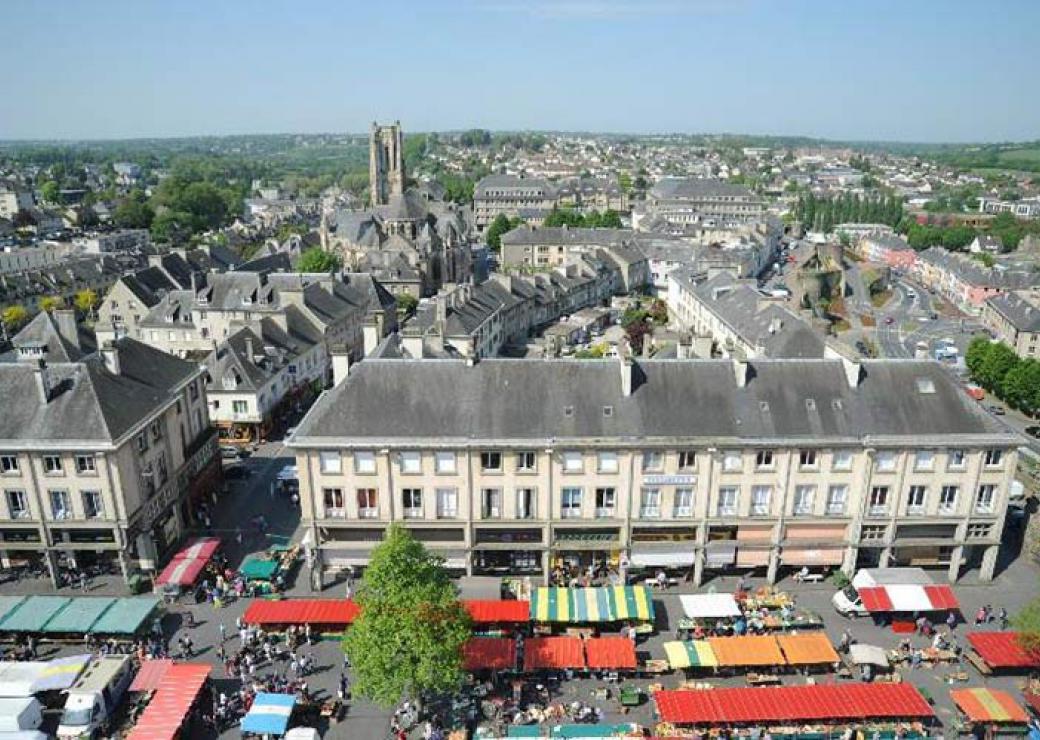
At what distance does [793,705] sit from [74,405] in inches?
1531

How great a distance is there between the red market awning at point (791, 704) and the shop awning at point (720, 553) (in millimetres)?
9784

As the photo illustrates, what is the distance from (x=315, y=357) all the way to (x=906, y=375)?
53.5 meters

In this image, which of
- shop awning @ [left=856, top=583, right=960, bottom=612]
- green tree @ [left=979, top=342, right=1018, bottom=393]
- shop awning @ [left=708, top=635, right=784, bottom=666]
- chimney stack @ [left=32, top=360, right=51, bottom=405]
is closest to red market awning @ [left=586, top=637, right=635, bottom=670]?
shop awning @ [left=708, top=635, right=784, bottom=666]

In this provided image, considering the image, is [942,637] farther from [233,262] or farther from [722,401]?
[233,262]

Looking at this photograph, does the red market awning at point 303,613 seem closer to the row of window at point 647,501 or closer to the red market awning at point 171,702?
the red market awning at point 171,702

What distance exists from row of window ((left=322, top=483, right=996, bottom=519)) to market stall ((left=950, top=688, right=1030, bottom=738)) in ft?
36.3

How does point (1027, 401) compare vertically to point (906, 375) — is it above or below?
below

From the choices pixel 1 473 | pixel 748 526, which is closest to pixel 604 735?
pixel 748 526

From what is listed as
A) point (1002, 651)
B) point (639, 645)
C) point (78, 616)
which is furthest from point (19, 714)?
point (1002, 651)

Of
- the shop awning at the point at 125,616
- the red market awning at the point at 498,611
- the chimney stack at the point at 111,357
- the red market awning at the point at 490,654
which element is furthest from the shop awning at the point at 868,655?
the chimney stack at the point at 111,357

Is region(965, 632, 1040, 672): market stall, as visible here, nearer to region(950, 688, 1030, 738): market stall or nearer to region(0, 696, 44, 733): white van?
region(950, 688, 1030, 738): market stall

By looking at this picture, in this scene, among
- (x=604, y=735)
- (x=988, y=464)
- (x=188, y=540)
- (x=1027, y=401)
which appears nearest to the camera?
(x=604, y=735)

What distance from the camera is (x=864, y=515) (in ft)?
137

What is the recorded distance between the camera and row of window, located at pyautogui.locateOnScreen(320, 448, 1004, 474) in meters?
40.5
